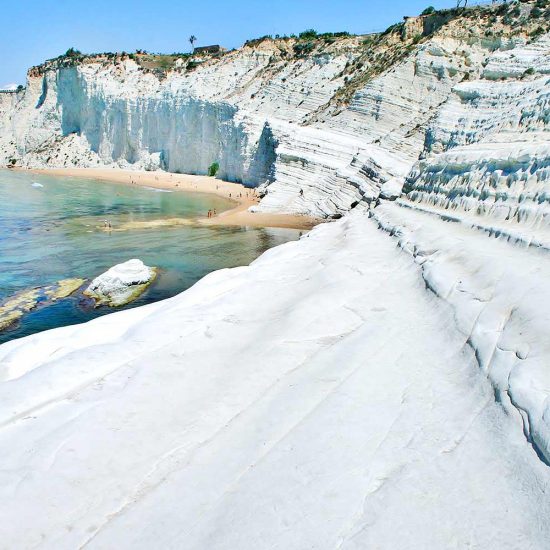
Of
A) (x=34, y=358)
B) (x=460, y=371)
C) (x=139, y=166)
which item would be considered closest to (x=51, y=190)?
(x=139, y=166)

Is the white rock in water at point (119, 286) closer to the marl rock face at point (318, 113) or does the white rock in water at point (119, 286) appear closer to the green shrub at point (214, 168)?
the marl rock face at point (318, 113)

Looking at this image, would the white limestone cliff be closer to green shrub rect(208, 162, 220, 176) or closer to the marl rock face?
the marl rock face

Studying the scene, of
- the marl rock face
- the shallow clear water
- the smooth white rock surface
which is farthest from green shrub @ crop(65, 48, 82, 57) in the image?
the smooth white rock surface

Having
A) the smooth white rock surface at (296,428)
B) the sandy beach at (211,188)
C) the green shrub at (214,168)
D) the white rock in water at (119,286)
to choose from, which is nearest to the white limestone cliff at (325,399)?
the smooth white rock surface at (296,428)

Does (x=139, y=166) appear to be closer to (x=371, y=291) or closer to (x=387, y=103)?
(x=387, y=103)

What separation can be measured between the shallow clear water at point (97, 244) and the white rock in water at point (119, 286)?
1.28 ft

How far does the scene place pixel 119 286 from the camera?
50.5ft

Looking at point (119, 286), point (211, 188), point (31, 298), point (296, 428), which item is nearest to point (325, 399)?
point (296, 428)

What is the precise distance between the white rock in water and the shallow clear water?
1.28ft

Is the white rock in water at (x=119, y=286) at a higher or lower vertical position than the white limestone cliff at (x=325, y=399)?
lower

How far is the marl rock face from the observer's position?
16852 mm

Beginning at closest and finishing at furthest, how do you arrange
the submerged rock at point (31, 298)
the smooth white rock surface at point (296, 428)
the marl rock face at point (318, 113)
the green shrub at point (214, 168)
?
the smooth white rock surface at point (296, 428) < the submerged rock at point (31, 298) < the marl rock face at point (318, 113) < the green shrub at point (214, 168)

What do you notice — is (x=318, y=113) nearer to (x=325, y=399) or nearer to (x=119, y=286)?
(x=119, y=286)

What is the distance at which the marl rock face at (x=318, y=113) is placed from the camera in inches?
663
